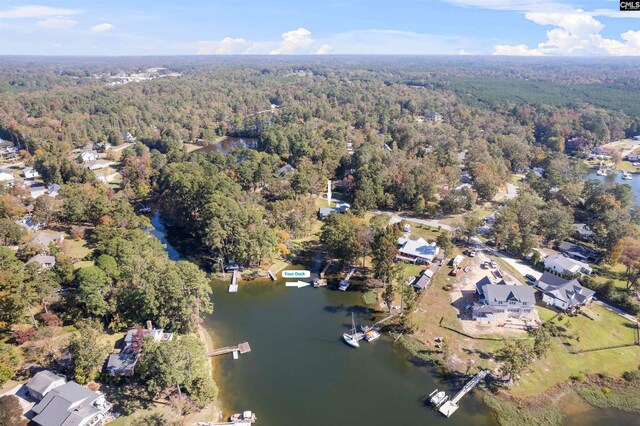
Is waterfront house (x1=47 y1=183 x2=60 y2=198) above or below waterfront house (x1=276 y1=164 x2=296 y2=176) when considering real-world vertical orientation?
below

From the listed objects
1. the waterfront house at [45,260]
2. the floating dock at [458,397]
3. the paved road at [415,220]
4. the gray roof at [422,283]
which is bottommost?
the floating dock at [458,397]

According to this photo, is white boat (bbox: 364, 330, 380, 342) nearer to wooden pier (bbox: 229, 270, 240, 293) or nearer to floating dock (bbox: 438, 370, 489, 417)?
floating dock (bbox: 438, 370, 489, 417)

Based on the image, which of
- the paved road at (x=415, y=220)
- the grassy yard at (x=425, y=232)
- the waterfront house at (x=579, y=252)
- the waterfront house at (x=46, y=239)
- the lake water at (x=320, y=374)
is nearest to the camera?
the lake water at (x=320, y=374)

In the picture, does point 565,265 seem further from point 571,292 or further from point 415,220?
point 415,220

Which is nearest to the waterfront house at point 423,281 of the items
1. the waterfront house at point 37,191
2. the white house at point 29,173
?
the waterfront house at point 37,191

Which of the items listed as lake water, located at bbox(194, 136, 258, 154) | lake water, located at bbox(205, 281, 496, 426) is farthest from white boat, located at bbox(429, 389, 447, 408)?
lake water, located at bbox(194, 136, 258, 154)

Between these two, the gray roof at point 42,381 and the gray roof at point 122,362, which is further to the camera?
the gray roof at point 122,362

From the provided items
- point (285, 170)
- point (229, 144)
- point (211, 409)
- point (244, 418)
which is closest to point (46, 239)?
point (211, 409)

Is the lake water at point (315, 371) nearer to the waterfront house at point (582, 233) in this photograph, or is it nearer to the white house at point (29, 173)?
the waterfront house at point (582, 233)
